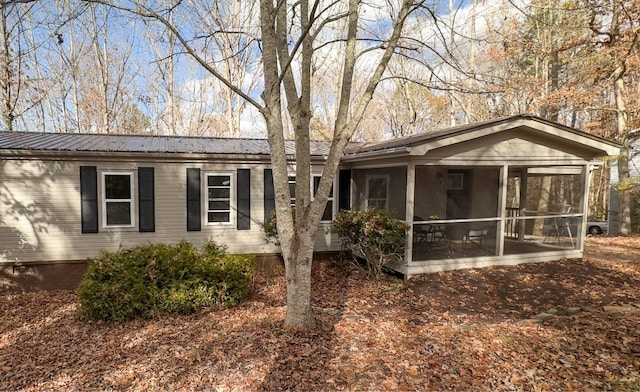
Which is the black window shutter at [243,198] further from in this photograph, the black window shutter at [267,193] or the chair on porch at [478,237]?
the chair on porch at [478,237]

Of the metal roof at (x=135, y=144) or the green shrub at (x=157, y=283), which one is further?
the metal roof at (x=135, y=144)

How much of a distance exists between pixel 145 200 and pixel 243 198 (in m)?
2.21

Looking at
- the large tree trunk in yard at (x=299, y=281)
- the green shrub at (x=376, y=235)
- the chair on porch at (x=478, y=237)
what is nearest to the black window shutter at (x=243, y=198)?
the green shrub at (x=376, y=235)

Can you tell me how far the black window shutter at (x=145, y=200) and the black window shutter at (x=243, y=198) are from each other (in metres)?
1.95

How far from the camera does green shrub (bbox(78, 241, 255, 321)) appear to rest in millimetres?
5605

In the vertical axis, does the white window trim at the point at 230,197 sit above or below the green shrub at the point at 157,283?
above

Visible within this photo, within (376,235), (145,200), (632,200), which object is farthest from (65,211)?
(632,200)

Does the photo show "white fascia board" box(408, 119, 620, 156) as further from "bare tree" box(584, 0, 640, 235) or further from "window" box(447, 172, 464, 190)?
"bare tree" box(584, 0, 640, 235)

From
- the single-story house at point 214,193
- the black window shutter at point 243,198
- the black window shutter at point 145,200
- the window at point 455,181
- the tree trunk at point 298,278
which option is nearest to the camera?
the tree trunk at point 298,278

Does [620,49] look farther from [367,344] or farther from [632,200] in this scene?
[367,344]

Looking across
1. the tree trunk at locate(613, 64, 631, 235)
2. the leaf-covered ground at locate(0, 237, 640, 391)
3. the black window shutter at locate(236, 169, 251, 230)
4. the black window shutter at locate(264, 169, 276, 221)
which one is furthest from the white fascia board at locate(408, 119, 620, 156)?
the tree trunk at locate(613, 64, 631, 235)

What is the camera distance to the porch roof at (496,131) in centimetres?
692

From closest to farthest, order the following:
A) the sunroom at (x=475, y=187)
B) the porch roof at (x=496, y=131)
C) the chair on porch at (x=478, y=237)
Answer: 1. the porch roof at (x=496, y=131)
2. the sunroom at (x=475, y=187)
3. the chair on porch at (x=478, y=237)

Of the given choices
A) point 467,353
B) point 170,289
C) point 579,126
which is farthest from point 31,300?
point 579,126
